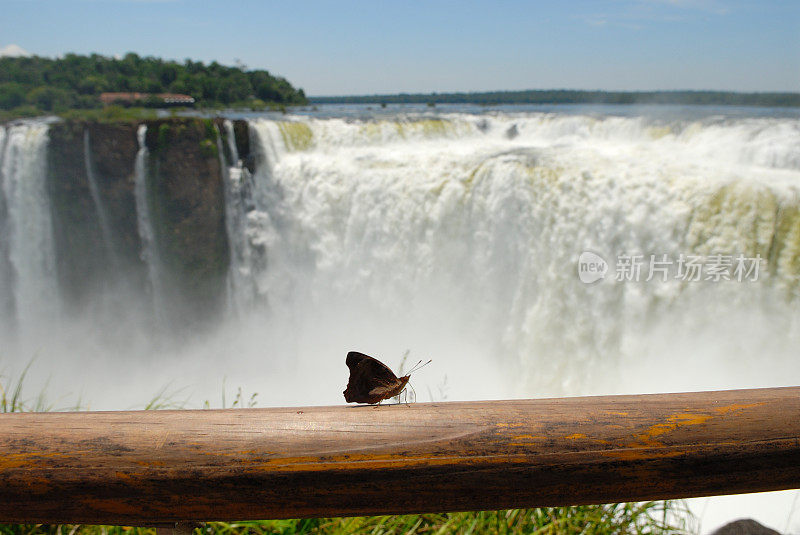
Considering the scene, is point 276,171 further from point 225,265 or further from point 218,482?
point 218,482

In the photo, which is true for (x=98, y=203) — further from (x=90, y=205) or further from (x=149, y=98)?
(x=149, y=98)

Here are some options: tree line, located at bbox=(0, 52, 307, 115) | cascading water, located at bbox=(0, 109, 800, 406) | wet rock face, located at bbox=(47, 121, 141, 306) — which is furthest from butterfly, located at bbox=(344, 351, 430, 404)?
tree line, located at bbox=(0, 52, 307, 115)

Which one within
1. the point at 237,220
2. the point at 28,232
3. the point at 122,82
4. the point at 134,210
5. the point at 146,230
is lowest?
the point at 28,232

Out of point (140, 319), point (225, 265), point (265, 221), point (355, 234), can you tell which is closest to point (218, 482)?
point (355, 234)

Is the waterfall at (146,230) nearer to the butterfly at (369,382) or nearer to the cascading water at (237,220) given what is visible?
the cascading water at (237,220)

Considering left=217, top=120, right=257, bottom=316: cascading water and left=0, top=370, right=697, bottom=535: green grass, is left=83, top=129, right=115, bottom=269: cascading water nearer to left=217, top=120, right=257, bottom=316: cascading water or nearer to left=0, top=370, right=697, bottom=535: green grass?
left=217, top=120, right=257, bottom=316: cascading water

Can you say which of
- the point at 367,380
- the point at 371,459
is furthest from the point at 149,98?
the point at 371,459
